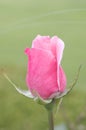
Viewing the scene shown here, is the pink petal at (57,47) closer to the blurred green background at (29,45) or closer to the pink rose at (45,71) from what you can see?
the pink rose at (45,71)

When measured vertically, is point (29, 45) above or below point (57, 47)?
below

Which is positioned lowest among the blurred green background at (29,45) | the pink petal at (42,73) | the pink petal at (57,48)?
the blurred green background at (29,45)

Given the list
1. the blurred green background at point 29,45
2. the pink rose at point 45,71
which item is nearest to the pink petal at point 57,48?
the pink rose at point 45,71

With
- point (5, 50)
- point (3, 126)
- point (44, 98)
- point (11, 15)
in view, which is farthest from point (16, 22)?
point (44, 98)

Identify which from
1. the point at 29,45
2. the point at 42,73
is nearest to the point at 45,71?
the point at 42,73

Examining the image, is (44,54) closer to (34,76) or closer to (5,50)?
(34,76)

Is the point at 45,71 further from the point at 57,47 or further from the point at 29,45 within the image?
the point at 29,45
